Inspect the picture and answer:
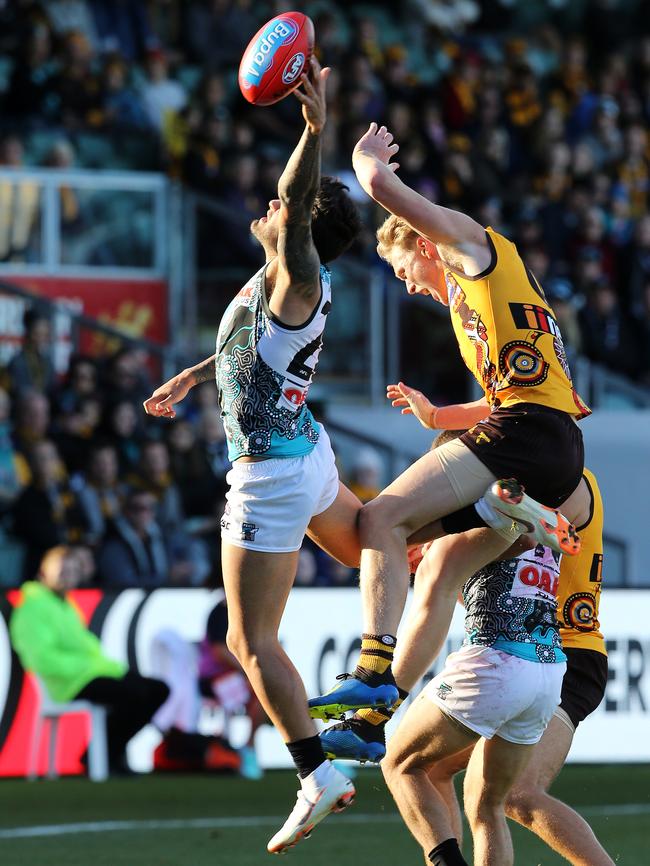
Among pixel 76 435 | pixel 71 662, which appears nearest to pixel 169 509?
pixel 76 435

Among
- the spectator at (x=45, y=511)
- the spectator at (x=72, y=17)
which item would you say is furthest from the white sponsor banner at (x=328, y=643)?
the spectator at (x=72, y=17)

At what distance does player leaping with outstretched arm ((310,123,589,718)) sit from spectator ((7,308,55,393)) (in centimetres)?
716

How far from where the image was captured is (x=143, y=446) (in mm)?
13328

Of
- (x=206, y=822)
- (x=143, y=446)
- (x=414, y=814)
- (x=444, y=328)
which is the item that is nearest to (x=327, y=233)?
(x=414, y=814)

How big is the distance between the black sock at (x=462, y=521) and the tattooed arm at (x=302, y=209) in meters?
0.96

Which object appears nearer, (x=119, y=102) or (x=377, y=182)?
(x=377, y=182)

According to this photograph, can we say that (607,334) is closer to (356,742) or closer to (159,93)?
(159,93)

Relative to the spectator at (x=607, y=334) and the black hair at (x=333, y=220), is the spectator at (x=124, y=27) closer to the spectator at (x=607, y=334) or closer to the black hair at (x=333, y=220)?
the spectator at (x=607, y=334)

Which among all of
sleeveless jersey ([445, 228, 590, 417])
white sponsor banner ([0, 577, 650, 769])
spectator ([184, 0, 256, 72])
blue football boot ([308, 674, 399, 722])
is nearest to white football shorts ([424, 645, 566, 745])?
blue football boot ([308, 674, 399, 722])

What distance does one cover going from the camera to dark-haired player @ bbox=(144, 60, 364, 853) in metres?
6.18

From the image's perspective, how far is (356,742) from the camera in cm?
620

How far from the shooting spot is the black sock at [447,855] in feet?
20.1

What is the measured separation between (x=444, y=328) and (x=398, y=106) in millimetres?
3383

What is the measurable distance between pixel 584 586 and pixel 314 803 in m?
1.41
